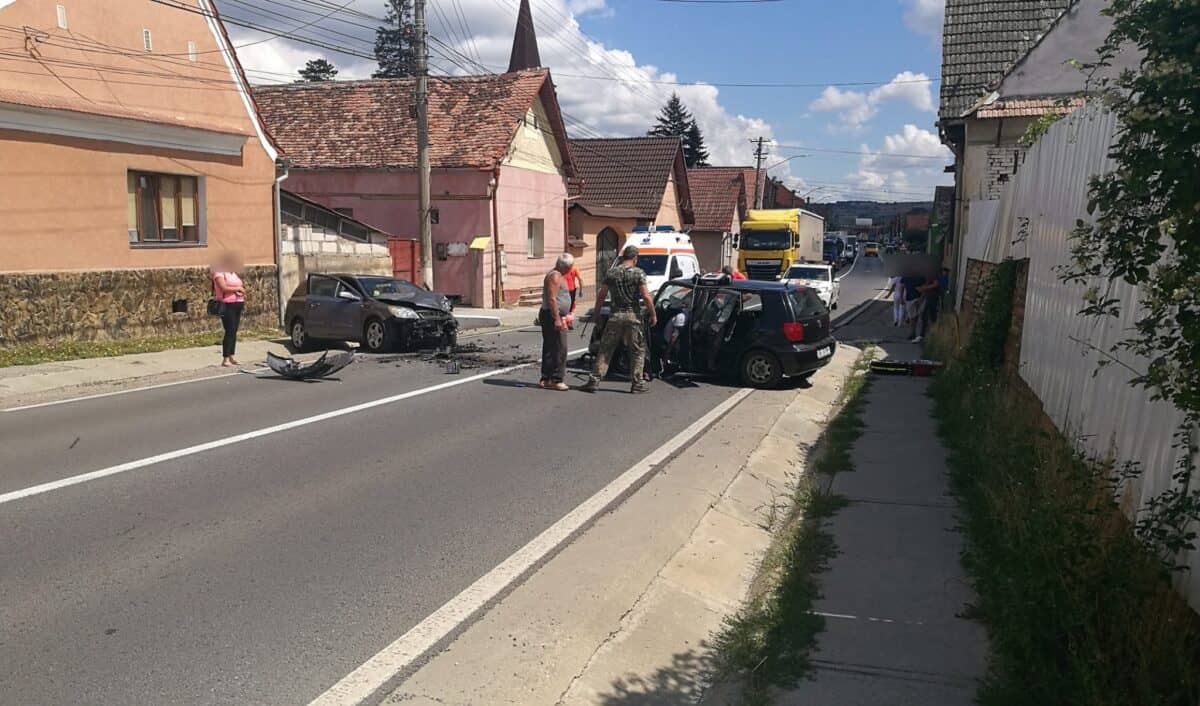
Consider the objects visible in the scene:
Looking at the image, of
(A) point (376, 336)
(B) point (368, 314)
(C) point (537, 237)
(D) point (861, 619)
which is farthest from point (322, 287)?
(C) point (537, 237)

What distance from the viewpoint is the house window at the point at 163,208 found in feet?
54.7

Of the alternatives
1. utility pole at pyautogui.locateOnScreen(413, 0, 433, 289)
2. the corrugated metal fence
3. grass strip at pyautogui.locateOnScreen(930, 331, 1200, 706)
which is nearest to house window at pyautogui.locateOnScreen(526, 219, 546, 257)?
utility pole at pyautogui.locateOnScreen(413, 0, 433, 289)

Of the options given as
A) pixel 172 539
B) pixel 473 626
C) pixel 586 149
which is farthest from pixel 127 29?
pixel 586 149

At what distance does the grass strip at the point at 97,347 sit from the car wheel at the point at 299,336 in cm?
139

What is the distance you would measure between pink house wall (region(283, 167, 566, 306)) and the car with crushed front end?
15594 mm

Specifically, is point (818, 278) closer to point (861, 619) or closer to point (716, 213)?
point (716, 213)

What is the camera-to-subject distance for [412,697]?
157 inches

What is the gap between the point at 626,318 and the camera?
1162 centimetres

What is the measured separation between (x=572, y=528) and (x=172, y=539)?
100.0 inches

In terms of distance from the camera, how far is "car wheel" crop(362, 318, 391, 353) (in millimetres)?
15812

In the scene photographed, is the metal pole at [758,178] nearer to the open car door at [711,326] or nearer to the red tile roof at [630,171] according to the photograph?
the red tile roof at [630,171]

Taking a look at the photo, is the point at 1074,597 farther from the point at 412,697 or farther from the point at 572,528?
the point at 572,528

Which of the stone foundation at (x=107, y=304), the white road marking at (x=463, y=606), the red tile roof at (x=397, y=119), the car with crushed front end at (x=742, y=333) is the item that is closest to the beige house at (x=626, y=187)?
the red tile roof at (x=397, y=119)

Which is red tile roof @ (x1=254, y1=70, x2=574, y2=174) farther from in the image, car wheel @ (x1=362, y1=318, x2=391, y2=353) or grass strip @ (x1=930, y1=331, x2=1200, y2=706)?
grass strip @ (x1=930, y1=331, x2=1200, y2=706)
